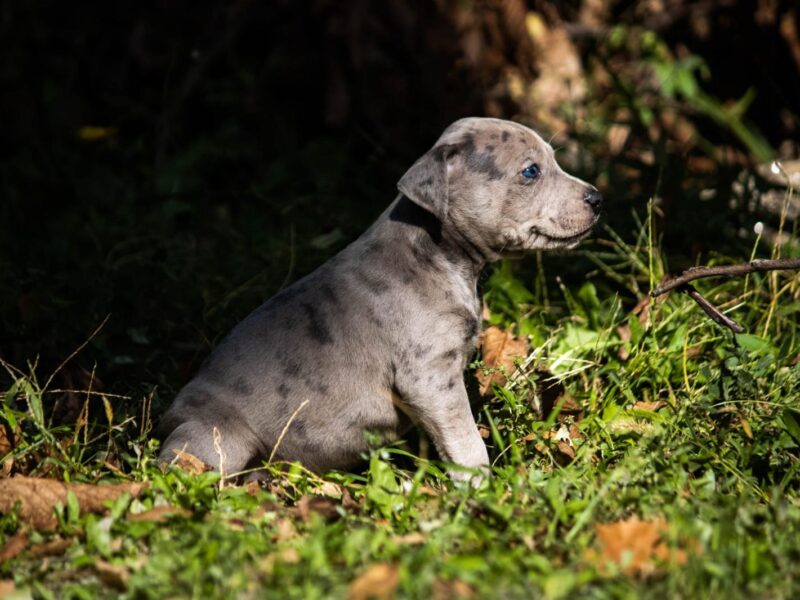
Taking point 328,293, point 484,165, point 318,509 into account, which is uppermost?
point 484,165

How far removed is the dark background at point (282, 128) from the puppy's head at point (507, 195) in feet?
5.66

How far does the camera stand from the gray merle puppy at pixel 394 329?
4523 mm

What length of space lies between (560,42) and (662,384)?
17.7ft

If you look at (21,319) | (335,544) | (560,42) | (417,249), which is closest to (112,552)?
(335,544)

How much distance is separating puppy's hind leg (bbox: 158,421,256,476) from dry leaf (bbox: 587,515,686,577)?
1666mm

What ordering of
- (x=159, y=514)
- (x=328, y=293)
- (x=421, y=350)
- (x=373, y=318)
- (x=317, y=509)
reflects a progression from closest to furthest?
(x=159, y=514) < (x=317, y=509) < (x=421, y=350) < (x=373, y=318) < (x=328, y=293)

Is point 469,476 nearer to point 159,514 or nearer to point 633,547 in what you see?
point 633,547

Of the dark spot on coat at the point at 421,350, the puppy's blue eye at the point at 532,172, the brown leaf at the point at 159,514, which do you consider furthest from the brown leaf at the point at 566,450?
the brown leaf at the point at 159,514

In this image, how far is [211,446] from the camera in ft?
14.5

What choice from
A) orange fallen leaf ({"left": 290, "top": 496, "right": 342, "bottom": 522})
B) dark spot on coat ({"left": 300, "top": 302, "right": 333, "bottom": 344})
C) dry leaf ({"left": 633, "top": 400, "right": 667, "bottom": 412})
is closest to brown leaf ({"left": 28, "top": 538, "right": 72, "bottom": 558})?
orange fallen leaf ({"left": 290, "top": 496, "right": 342, "bottom": 522})

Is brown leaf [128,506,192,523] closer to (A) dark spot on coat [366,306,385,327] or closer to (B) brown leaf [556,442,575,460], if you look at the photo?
(A) dark spot on coat [366,306,385,327]

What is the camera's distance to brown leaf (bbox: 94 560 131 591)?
3.42 m

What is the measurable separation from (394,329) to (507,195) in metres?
0.84

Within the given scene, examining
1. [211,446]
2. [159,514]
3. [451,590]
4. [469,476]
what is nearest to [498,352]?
[469,476]
